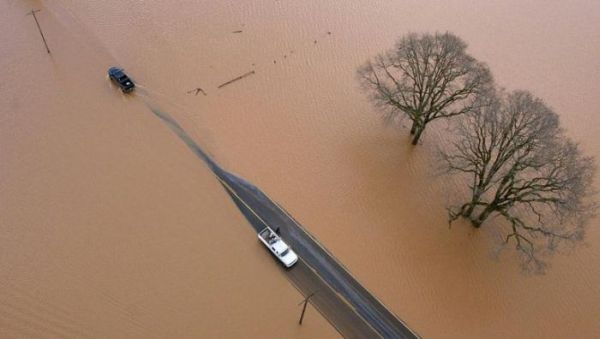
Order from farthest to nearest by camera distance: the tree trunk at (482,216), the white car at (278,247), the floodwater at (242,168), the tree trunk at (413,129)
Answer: the tree trunk at (413,129) → the tree trunk at (482,216) → the white car at (278,247) → the floodwater at (242,168)

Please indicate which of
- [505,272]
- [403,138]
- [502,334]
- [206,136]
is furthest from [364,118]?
[502,334]

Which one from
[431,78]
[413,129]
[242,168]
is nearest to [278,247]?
[242,168]

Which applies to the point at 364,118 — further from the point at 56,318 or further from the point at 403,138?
the point at 56,318

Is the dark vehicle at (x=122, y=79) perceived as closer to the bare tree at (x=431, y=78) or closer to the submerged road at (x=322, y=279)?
the submerged road at (x=322, y=279)

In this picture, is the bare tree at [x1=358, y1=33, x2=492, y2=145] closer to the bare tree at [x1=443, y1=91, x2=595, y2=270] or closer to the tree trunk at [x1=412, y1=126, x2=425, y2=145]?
the tree trunk at [x1=412, y1=126, x2=425, y2=145]

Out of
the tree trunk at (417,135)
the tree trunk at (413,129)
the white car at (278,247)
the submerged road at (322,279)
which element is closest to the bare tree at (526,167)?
the tree trunk at (417,135)

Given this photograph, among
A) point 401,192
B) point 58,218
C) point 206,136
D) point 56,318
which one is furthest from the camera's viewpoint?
point 206,136

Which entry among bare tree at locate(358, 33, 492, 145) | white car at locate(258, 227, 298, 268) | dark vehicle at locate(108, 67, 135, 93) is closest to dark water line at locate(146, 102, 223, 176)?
dark vehicle at locate(108, 67, 135, 93)
